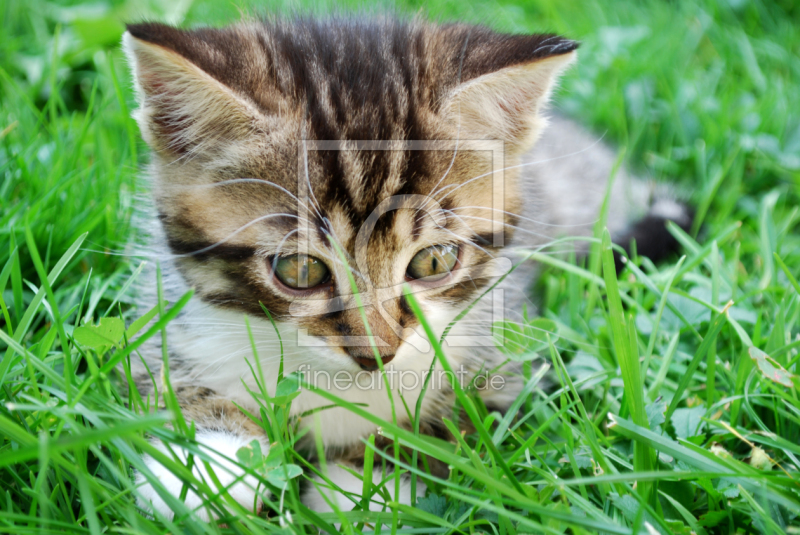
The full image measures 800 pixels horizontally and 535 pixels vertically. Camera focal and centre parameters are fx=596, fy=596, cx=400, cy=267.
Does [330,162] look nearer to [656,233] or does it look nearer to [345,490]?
[345,490]

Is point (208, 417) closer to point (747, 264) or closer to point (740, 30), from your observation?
point (747, 264)

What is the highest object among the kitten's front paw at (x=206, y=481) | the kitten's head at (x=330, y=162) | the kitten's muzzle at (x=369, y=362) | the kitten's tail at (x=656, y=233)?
the kitten's head at (x=330, y=162)

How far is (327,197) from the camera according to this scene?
4.01 feet

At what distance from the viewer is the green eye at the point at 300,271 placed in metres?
1.26

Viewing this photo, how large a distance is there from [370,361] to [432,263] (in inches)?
10.8

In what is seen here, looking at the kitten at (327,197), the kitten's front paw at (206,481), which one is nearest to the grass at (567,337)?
the kitten's front paw at (206,481)

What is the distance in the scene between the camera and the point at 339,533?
110cm

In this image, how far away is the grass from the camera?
1.08 metres

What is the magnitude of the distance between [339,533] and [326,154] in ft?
2.41
